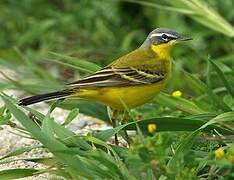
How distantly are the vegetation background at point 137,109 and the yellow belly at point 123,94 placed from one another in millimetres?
146

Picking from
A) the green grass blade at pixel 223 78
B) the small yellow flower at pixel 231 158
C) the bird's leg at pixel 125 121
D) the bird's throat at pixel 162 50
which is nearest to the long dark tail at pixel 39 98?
the bird's leg at pixel 125 121

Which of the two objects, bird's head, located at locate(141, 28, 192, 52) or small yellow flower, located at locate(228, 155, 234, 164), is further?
bird's head, located at locate(141, 28, 192, 52)

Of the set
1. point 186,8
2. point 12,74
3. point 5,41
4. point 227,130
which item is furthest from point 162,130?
point 5,41

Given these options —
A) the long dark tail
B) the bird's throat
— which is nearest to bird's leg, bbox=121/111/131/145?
the long dark tail

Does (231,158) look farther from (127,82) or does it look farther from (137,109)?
(137,109)

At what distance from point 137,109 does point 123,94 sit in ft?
1.81

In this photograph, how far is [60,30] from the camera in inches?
344

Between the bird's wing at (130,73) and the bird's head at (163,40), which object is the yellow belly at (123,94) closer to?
the bird's wing at (130,73)

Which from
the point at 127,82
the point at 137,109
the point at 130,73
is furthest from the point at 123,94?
the point at 137,109

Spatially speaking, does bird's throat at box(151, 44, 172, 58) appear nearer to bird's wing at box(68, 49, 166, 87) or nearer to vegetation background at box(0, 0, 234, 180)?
bird's wing at box(68, 49, 166, 87)

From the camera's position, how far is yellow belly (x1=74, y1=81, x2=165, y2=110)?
16.0 ft

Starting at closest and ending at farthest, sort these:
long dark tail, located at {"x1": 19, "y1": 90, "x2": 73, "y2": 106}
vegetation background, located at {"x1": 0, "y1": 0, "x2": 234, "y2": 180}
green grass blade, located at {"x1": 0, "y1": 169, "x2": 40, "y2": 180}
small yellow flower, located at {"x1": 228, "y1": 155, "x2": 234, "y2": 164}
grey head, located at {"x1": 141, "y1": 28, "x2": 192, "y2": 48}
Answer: small yellow flower, located at {"x1": 228, "y1": 155, "x2": 234, "y2": 164}
vegetation background, located at {"x1": 0, "y1": 0, "x2": 234, "y2": 180}
green grass blade, located at {"x1": 0, "y1": 169, "x2": 40, "y2": 180}
long dark tail, located at {"x1": 19, "y1": 90, "x2": 73, "y2": 106}
grey head, located at {"x1": 141, "y1": 28, "x2": 192, "y2": 48}

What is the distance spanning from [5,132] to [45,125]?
1252 mm

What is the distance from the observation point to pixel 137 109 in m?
5.51
